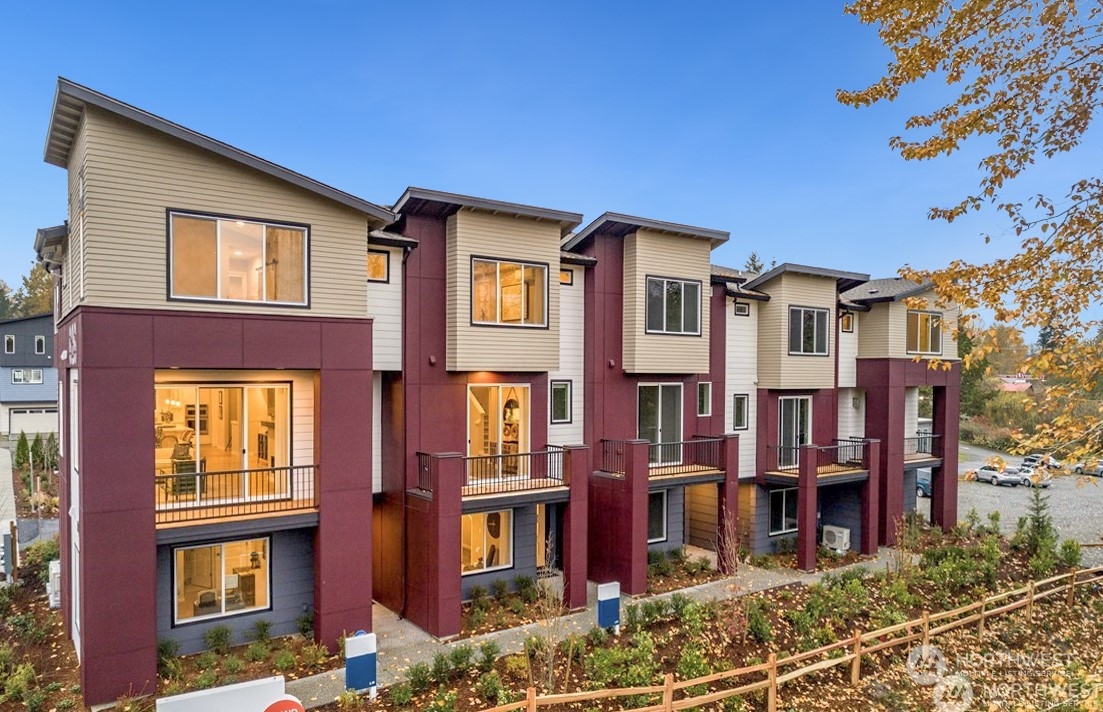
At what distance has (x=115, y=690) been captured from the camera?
936 cm

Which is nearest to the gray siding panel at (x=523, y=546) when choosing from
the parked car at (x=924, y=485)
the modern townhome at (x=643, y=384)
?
the modern townhome at (x=643, y=384)

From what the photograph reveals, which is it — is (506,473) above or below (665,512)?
above

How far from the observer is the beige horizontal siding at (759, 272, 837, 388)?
18.5 m

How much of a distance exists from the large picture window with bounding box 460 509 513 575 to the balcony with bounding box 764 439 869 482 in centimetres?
823

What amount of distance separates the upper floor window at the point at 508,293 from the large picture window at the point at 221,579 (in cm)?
611

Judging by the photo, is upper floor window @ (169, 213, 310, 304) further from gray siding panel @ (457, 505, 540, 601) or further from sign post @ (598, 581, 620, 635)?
sign post @ (598, 581, 620, 635)

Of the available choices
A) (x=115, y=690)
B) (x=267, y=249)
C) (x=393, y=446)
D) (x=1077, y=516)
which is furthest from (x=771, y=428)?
(x=1077, y=516)

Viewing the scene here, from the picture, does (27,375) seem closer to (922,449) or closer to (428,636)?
(428,636)

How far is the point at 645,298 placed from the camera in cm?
1570

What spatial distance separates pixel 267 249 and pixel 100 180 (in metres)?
2.45

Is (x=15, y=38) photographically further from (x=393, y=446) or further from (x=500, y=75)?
(x=393, y=446)

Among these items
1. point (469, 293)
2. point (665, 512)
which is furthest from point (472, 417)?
point (665, 512)

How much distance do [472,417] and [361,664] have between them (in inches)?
228

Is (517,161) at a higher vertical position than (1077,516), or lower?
higher
